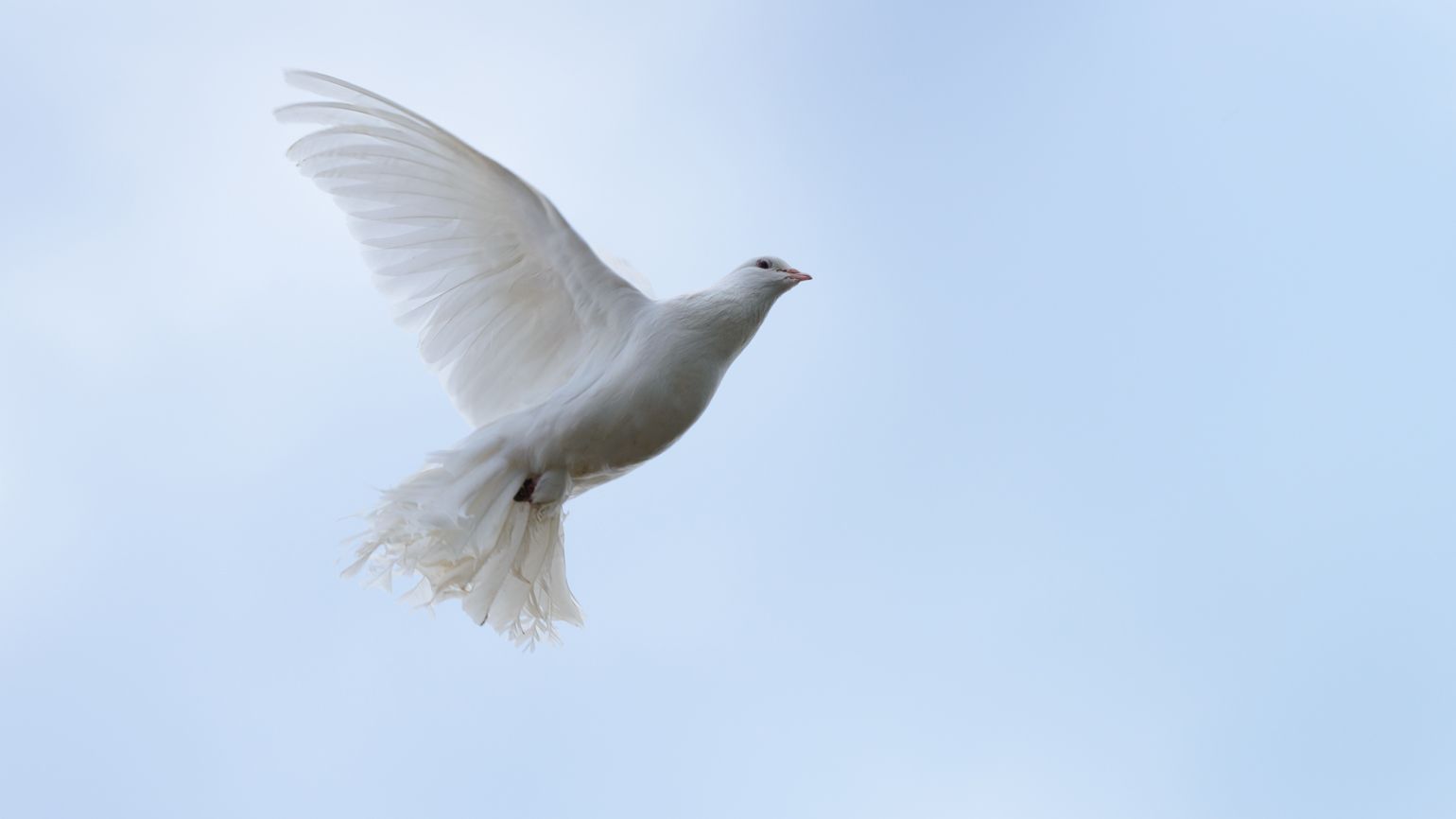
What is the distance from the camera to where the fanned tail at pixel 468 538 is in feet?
42.2

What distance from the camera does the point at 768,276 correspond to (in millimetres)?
13594

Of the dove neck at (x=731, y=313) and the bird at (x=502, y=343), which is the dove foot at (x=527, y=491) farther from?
the dove neck at (x=731, y=313)

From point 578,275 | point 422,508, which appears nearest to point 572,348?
point 578,275

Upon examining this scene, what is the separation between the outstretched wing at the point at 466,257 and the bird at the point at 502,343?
0.01 metres

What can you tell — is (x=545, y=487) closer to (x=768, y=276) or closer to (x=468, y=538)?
(x=468, y=538)

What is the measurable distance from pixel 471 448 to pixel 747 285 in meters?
2.19

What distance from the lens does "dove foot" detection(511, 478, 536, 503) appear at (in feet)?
43.2

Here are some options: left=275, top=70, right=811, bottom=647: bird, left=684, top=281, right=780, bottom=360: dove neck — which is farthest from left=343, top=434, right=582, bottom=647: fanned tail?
left=684, top=281, right=780, bottom=360: dove neck

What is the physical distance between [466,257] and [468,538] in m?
1.97

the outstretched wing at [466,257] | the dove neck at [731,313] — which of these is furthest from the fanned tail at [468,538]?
the dove neck at [731,313]

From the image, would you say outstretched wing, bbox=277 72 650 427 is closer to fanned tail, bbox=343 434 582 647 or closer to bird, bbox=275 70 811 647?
bird, bbox=275 70 811 647

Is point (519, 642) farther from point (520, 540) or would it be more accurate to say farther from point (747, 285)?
point (747, 285)

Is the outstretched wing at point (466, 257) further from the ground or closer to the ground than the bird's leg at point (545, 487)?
further from the ground

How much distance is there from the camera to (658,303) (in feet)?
43.6
